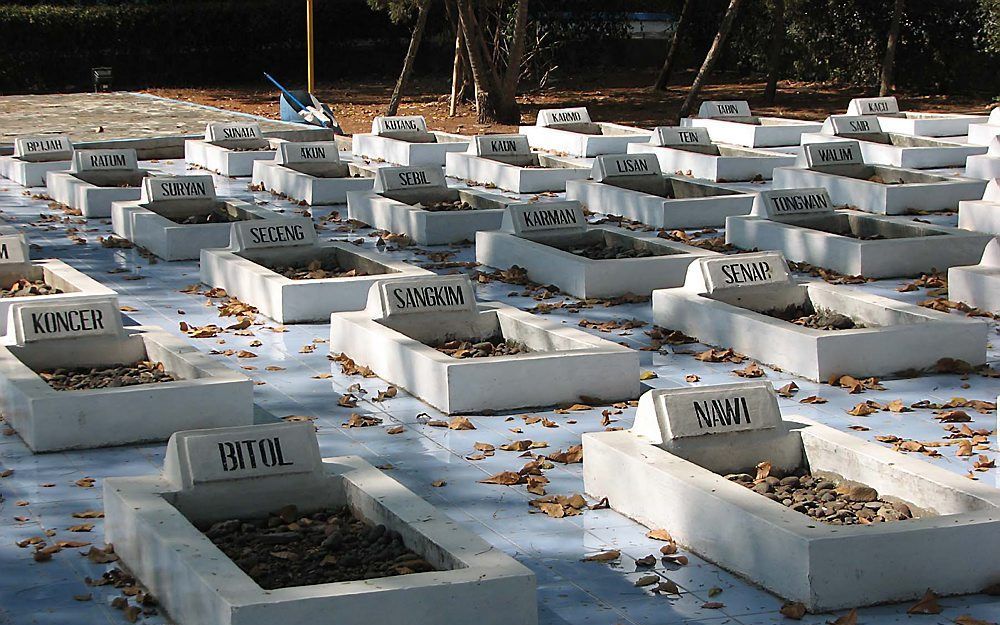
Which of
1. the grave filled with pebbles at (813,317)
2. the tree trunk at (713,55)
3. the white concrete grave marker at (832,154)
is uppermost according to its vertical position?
the tree trunk at (713,55)

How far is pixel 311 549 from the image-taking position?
18.4 feet

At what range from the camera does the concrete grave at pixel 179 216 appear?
13.1 metres

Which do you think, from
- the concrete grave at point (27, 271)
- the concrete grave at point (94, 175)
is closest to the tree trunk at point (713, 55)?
the concrete grave at point (94, 175)

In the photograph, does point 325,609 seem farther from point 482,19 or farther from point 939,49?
point 939,49

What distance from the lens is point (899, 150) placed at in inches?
738

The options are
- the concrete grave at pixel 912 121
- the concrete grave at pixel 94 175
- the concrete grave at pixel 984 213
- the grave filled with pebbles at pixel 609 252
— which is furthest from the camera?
the concrete grave at pixel 912 121

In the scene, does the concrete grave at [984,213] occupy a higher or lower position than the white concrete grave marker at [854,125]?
lower

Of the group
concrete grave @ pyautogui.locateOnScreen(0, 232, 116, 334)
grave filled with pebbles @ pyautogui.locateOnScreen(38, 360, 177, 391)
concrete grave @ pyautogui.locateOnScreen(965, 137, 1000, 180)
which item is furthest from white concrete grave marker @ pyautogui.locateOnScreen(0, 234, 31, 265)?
concrete grave @ pyautogui.locateOnScreen(965, 137, 1000, 180)

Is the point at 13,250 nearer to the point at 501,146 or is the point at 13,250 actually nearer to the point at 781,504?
the point at 781,504

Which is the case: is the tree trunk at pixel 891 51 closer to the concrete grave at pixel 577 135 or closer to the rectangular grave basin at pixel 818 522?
the concrete grave at pixel 577 135

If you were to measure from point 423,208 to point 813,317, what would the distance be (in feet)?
18.2

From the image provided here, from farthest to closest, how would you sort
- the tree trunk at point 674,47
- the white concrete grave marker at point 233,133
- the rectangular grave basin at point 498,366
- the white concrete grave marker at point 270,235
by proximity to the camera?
the tree trunk at point 674,47 → the white concrete grave marker at point 233,133 → the white concrete grave marker at point 270,235 → the rectangular grave basin at point 498,366

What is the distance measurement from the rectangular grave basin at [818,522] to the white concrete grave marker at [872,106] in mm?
17316

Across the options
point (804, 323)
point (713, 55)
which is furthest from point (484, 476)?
point (713, 55)
